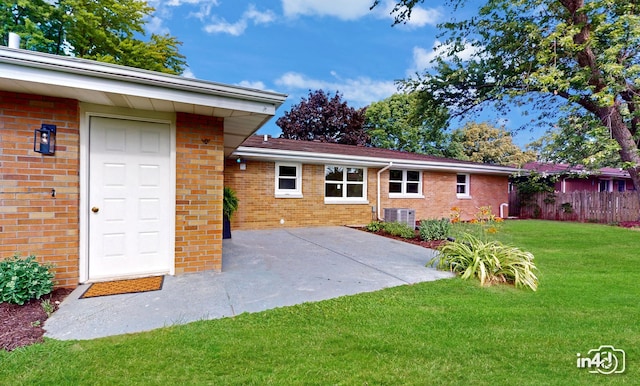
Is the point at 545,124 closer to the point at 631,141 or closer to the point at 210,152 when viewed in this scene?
the point at 631,141

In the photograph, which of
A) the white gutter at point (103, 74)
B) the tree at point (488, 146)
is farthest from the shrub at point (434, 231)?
the tree at point (488, 146)

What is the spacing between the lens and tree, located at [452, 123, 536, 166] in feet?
106

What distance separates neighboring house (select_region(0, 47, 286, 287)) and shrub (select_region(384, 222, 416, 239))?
587cm

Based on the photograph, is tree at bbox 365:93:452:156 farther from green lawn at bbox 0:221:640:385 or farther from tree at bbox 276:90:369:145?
green lawn at bbox 0:221:640:385

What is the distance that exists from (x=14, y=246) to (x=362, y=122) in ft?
88.2

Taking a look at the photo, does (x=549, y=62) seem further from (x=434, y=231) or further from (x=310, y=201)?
(x=310, y=201)

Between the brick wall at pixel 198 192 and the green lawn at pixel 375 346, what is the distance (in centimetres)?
193

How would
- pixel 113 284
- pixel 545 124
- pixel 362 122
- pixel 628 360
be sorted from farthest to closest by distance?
pixel 362 122 < pixel 545 124 < pixel 113 284 < pixel 628 360

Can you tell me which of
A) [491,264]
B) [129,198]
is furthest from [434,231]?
[129,198]

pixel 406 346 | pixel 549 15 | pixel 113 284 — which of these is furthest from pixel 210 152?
pixel 549 15

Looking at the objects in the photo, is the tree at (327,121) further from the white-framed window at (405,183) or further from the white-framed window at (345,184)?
the white-framed window at (345,184)

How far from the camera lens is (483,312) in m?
3.51

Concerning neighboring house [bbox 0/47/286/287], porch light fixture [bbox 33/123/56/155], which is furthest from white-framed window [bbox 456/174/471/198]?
porch light fixture [bbox 33/123/56/155]

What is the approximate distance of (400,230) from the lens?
31.2ft
